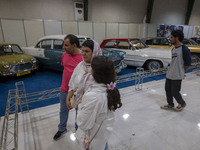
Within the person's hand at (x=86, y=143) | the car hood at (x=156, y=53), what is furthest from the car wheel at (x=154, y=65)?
the person's hand at (x=86, y=143)

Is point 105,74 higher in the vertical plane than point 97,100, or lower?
higher

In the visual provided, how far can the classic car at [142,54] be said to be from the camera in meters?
5.88

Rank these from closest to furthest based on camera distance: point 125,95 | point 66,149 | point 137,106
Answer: point 66,149 → point 137,106 → point 125,95

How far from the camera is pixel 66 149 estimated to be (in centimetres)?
219

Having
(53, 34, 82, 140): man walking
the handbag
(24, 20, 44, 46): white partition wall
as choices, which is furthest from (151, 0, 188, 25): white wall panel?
the handbag

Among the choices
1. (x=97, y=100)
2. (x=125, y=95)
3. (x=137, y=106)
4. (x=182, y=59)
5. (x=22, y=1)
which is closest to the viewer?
(x=97, y=100)

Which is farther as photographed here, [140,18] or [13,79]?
[140,18]

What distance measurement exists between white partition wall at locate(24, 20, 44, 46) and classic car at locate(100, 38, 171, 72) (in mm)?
4137

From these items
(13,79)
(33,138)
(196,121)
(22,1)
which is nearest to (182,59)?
(196,121)

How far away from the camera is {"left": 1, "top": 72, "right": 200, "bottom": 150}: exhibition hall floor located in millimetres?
2281

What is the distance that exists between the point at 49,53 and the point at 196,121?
17.3 ft

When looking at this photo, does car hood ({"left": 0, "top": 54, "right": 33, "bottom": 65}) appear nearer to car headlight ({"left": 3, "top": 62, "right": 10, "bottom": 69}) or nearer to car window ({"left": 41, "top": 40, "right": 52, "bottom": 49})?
car headlight ({"left": 3, "top": 62, "right": 10, "bottom": 69})

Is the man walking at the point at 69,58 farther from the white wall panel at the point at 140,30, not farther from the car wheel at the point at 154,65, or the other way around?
the white wall panel at the point at 140,30

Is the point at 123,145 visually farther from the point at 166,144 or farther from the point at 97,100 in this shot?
the point at 97,100
